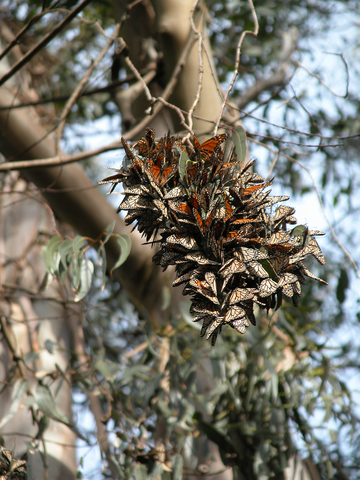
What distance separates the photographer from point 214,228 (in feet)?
2.11

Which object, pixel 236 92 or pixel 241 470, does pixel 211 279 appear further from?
pixel 236 92

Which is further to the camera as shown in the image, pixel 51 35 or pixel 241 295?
pixel 51 35

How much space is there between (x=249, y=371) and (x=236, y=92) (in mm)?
1825

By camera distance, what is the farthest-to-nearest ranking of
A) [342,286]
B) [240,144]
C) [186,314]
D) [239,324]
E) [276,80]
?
[276,80]
[342,286]
[186,314]
[240,144]
[239,324]

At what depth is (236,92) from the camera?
286 centimetres

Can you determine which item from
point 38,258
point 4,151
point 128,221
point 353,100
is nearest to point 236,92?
point 353,100

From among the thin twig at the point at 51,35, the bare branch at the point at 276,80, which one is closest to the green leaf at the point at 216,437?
the thin twig at the point at 51,35

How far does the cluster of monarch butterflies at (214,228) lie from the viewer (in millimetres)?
625

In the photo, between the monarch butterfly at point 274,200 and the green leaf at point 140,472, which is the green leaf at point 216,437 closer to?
the green leaf at point 140,472

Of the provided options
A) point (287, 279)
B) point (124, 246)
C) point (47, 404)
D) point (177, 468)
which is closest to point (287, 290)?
point (287, 279)

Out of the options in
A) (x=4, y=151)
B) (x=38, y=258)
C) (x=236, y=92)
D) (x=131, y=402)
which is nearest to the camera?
(x=4, y=151)

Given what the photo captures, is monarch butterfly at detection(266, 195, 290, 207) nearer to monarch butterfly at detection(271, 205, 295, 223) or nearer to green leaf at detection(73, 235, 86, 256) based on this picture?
monarch butterfly at detection(271, 205, 295, 223)

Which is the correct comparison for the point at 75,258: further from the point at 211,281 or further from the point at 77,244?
the point at 211,281

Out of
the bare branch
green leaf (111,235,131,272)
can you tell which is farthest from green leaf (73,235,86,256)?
the bare branch
